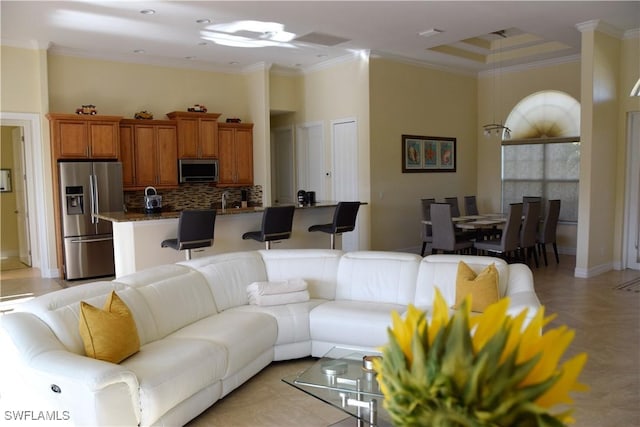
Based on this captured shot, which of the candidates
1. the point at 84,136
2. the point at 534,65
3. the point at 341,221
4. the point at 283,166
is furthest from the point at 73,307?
the point at 534,65

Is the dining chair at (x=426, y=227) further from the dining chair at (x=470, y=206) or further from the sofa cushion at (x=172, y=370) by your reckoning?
the sofa cushion at (x=172, y=370)

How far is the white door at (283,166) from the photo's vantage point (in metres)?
9.85

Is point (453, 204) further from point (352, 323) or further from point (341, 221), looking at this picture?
point (352, 323)

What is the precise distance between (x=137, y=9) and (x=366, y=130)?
3719mm

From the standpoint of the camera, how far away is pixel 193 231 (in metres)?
5.37

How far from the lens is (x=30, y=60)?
7.19m

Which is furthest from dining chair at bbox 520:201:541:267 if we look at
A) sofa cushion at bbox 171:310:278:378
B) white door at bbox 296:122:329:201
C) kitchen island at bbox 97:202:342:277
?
sofa cushion at bbox 171:310:278:378

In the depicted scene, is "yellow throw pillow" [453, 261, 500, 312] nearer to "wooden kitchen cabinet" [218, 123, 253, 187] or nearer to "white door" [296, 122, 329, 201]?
"white door" [296, 122, 329, 201]

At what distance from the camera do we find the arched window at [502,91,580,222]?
875 cm

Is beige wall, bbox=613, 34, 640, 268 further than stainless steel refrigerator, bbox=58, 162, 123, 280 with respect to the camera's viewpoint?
No

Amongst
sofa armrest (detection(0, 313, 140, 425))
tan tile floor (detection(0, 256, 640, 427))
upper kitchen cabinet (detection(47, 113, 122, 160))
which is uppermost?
upper kitchen cabinet (detection(47, 113, 122, 160))

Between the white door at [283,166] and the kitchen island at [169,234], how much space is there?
126 inches

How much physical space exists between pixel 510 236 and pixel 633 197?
1.87 meters

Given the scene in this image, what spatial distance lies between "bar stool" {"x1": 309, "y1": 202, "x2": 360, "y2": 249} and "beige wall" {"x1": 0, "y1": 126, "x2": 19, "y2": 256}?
5.91 m
